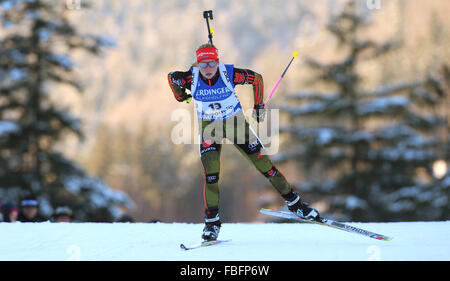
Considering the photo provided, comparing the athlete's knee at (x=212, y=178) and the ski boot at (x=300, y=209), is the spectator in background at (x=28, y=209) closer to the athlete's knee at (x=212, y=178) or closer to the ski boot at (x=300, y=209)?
the athlete's knee at (x=212, y=178)

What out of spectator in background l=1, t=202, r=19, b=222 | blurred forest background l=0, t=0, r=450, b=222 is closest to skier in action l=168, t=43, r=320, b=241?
spectator in background l=1, t=202, r=19, b=222

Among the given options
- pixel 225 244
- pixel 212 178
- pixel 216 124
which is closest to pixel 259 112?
pixel 216 124

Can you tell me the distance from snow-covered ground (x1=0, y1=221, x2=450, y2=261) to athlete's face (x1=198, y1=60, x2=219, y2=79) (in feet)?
5.72

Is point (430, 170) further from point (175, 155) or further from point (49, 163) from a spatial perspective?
point (175, 155)

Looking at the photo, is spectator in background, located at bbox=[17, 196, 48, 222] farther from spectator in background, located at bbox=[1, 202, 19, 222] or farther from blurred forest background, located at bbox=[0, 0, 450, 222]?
blurred forest background, located at bbox=[0, 0, 450, 222]

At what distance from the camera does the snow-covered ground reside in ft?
14.1

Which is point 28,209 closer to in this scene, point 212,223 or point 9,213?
point 9,213

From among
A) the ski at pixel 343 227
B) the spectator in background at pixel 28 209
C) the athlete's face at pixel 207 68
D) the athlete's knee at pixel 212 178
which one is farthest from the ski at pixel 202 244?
the spectator in background at pixel 28 209

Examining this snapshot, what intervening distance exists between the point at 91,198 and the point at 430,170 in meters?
11.0

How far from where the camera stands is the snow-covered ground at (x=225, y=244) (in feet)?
14.1

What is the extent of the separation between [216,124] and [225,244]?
1254mm

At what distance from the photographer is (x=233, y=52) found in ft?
589

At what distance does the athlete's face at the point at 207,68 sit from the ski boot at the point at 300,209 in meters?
1.53

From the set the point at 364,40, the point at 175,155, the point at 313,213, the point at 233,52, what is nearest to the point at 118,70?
the point at 233,52
